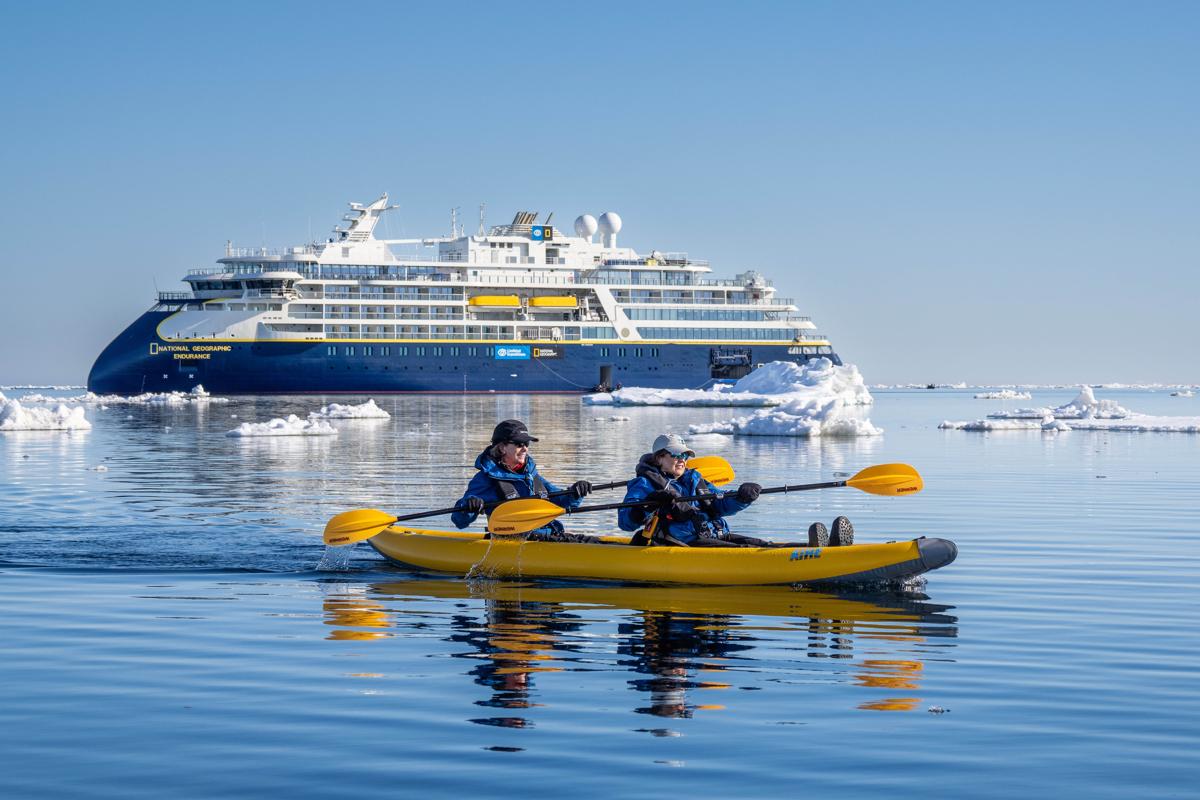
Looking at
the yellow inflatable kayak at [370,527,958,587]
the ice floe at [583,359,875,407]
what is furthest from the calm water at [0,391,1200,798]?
the ice floe at [583,359,875,407]

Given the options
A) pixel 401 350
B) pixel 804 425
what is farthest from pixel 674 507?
pixel 401 350

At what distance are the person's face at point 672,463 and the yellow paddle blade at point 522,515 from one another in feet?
3.69

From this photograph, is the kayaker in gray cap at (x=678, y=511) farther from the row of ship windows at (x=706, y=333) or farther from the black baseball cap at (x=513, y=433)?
the row of ship windows at (x=706, y=333)

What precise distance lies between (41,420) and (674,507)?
1472 inches

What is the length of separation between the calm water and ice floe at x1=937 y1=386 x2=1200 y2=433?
→ 85.6ft

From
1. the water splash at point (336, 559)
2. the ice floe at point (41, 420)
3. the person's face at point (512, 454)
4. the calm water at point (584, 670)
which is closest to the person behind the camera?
the calm water at point (584, 670)

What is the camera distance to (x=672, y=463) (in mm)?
12656

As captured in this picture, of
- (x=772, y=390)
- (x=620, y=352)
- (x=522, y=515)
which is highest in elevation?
(x=620, y=352)

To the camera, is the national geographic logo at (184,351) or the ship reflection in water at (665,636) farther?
the national geographic logo at (184,351)

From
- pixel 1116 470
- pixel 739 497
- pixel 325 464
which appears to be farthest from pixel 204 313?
pixel 739 497

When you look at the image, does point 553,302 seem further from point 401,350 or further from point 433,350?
point 401,350

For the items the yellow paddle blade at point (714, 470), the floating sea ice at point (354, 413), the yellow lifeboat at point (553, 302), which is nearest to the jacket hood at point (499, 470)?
the yellow paddle blade at point (714, 470)

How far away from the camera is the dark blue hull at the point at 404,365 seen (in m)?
78.1

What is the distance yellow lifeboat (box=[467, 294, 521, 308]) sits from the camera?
86.0 m
